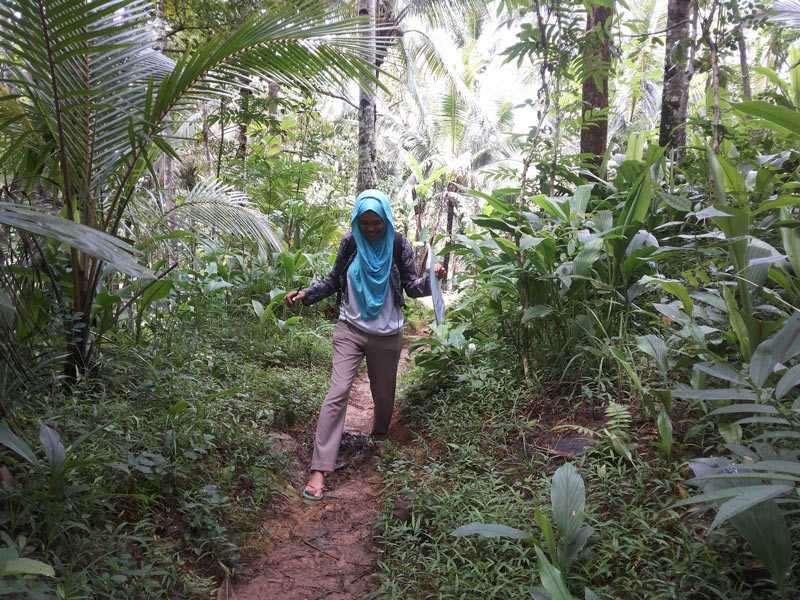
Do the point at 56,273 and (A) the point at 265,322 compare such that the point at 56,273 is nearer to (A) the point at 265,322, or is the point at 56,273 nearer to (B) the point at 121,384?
(B) the point at 121,384

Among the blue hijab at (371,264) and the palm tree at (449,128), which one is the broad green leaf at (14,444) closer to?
the blue hijab at (371,264)

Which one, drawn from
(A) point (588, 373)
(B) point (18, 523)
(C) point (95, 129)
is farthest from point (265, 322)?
(B) point (18, 523)

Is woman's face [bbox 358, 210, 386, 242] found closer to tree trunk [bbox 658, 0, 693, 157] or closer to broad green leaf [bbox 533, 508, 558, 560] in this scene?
broad green leaf [bbox 533, 508, 558, 560]

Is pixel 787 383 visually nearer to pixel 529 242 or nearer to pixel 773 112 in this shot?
pixel 773 112

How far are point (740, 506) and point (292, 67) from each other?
2.89 metres

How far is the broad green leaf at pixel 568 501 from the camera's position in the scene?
2080 millimetres

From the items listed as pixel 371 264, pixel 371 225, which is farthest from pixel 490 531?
pixel 371 225

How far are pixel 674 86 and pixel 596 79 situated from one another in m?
1.10

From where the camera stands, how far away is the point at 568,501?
6.98 ft

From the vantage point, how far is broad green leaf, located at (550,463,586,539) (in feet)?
6.82

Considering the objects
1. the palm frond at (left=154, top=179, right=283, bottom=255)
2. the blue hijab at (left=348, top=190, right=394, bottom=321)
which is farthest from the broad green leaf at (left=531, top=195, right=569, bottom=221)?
the palm frond at (left=154, top=179, right=283, bottom=255)

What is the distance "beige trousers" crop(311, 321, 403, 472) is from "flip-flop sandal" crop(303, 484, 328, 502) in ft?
0.36

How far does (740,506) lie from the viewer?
1512mm

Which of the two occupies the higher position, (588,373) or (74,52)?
(74,52)
